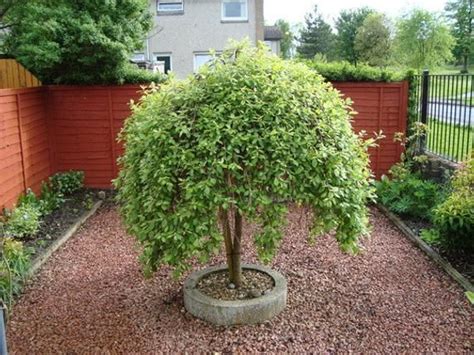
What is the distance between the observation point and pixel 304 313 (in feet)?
12.0

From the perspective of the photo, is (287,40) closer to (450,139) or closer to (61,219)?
(450,139)

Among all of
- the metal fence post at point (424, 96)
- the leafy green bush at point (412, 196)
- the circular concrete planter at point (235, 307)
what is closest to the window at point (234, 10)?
the metal fence post at point (424, 96)

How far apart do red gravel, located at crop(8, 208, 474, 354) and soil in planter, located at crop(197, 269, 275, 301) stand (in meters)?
0.23

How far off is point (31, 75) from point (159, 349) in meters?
5.79

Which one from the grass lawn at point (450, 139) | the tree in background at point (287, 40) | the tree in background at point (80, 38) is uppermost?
the tree in background at point (287, 40)

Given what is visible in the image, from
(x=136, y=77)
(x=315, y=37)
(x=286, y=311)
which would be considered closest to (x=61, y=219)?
(x=136, y=77)

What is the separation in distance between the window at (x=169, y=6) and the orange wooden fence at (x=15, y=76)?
10.7 meters

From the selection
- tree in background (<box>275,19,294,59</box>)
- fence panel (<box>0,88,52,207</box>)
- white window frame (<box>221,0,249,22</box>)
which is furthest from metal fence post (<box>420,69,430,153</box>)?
tree in background (<box>275,19,294,59</box>)

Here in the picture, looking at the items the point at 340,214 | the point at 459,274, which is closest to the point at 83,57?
the point at 340,214

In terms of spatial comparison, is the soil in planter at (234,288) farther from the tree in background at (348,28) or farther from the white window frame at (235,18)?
the tree in background at (348,28)

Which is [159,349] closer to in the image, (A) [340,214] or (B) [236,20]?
(A) [340,214]

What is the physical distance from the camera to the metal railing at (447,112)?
6.26m

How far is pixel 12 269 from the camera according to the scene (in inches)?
166

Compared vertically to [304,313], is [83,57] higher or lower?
higher
